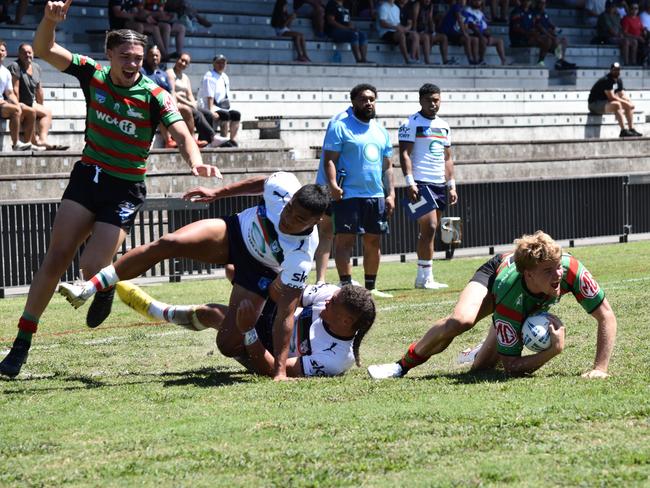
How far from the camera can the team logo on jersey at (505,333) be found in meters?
8.39

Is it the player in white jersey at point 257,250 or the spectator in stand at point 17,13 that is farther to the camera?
the spectator in stand at point 17,13

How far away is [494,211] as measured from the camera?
2088 centimetres

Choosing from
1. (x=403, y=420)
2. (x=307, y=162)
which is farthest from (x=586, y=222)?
(x=403, y=420)

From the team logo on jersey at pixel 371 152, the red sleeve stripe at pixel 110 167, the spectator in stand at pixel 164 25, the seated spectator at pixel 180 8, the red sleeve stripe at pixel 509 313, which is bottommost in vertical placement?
the red sleeve stripe at pixel 509 313

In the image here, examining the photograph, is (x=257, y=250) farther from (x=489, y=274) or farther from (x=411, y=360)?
(x=489, y=274)

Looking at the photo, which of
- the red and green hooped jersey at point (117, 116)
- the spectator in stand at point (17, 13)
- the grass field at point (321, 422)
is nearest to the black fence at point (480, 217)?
the grass field at point (321, 422)

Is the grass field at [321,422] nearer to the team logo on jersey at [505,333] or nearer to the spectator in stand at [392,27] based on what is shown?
the team logo on jersey at [505,333]

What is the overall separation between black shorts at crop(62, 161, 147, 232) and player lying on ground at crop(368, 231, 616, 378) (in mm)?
2151

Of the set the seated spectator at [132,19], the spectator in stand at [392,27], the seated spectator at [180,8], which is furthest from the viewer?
the spectator in stand at [392,27]

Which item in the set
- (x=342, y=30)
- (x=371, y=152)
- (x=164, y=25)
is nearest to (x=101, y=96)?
(x=371, y=152)

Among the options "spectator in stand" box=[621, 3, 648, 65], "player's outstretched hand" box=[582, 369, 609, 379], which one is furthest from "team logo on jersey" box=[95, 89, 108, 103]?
"spectator in stand" box=[621, 3, 648, 65]

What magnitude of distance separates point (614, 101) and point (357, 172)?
15869 millimetres

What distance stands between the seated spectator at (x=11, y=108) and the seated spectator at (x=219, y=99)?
3.62 metres

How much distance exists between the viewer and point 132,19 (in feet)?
74.5
